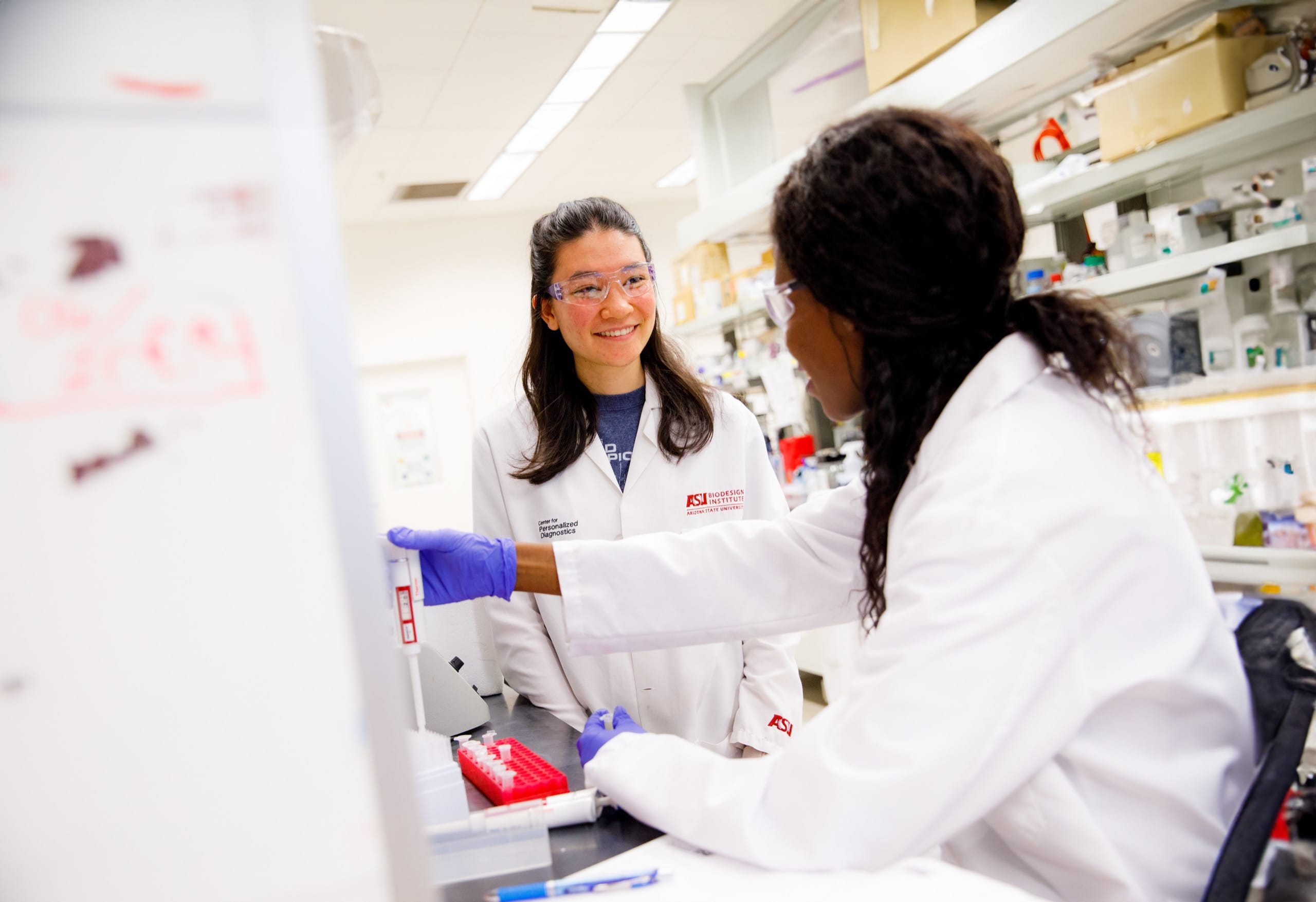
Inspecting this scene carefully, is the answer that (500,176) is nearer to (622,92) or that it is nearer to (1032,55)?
(622,92)

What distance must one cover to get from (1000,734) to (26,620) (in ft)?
2.45

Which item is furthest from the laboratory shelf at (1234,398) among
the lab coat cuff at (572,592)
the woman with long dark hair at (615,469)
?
the lab coat cuff at (572,592)

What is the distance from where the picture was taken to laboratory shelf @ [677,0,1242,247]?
2441 millimetres

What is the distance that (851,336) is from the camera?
43.8 inches

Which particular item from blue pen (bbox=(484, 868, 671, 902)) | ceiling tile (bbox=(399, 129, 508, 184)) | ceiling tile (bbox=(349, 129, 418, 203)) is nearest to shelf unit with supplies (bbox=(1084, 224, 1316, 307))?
blue pen (bbox=(484, 868, 671, 902))

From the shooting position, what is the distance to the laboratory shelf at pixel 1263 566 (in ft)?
7.06

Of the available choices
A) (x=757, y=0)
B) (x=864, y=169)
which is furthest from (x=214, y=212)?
(x=757, y=0)

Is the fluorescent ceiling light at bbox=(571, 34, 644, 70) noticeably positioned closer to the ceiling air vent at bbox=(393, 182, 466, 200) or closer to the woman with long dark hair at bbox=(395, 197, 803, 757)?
the ceiling air vent at bbox=(393, 182, 466, 200)

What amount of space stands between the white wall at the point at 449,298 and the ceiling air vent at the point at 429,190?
0.75 meters

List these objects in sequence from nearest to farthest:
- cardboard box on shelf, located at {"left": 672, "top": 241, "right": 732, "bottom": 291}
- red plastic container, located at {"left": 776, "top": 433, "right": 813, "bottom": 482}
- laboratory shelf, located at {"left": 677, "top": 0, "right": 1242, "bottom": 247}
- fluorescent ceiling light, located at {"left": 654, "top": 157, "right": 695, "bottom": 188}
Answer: laboratory shelf, located at {"left": 677, "top": 0, "right": 1242, "bottom": 247} → red plastic container, located at {"left": 776, "top": 433, "right": 813, "bottom": 482} → cardboard box on shelf, located at {"left": 672, "top": 241, "right": 732, "bottom": 291} → fluorescent ceiling light, located at {"left": 654, "top": 157, "right": 695, "bottom": 188}

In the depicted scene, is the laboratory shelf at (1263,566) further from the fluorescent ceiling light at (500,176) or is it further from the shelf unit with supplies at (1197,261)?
the fluorescent ceiling light at (500,176)

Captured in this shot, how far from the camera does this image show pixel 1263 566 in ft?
7.36

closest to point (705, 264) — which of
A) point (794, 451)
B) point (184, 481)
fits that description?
point (794, 451)

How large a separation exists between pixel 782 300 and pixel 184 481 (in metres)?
0.79
